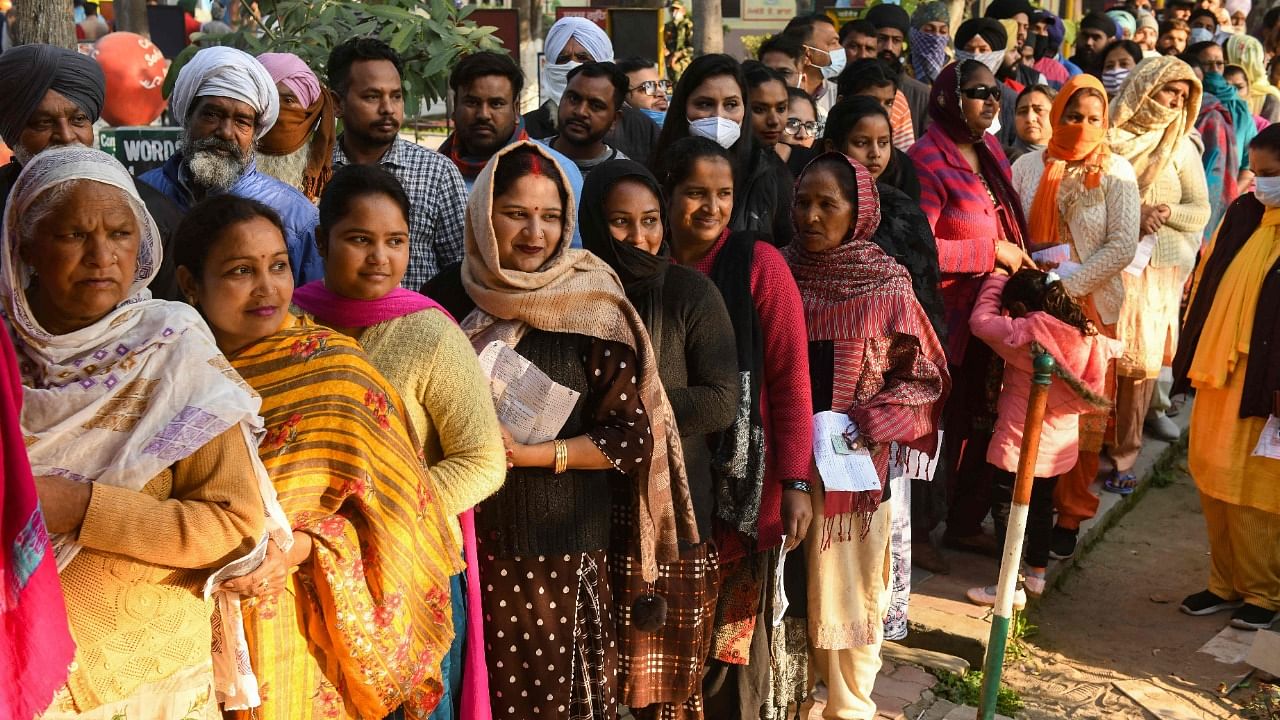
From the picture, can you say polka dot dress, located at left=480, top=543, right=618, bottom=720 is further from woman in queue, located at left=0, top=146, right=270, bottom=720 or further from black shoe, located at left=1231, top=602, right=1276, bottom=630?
black shoe, located at left=1231, top=602, right=1276, bottom=630

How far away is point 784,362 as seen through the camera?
141 inches

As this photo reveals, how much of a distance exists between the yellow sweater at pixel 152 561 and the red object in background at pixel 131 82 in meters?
7.91

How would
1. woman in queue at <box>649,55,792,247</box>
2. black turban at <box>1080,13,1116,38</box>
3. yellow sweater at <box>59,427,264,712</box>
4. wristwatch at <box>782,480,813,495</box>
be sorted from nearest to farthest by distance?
yellow sweater at <box>59,427,264,712</box> → wristwatch at <box>782,480,813,495</box> → woman in queue at <box>649,55,792,247</box> → black turban at <box>1080,13,1116,38</box>

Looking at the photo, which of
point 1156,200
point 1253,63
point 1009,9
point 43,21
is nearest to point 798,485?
point 43,21

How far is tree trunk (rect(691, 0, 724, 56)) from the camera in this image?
13.2 m

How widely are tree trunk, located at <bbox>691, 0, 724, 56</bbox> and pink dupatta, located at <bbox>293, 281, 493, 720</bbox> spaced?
10.9 metres

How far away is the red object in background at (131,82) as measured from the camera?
940cm

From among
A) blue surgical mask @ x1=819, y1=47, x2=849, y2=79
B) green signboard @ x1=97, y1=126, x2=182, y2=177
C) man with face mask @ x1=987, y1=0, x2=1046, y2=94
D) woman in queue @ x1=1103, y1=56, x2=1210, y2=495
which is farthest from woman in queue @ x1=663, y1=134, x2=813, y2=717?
man with face mask @ x1=987, y1=0, x2=1046, y2=94

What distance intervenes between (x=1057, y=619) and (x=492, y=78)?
342 centimetres

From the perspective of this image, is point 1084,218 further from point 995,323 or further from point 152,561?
point 152,561

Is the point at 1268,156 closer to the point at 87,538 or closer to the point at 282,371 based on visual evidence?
the point at 282,371

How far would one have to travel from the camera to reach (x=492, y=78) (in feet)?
15.1

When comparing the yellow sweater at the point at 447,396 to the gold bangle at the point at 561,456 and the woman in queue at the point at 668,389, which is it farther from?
the woman in queue at the point at 668,389

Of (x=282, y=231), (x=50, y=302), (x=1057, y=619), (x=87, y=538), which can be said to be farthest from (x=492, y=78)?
(x=1057, y=619)
